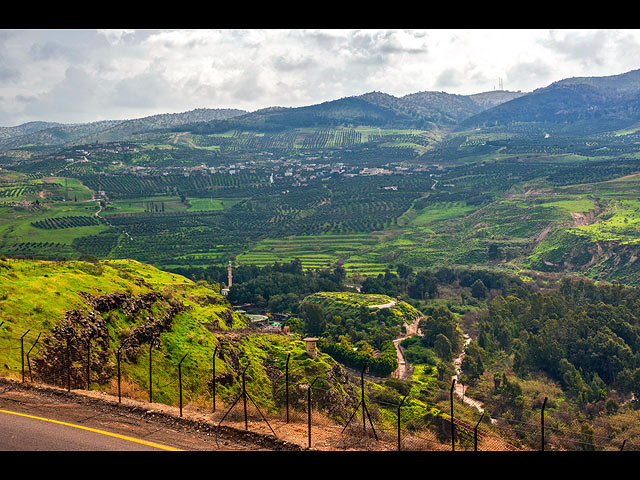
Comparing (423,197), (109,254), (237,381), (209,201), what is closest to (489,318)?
(237,381)

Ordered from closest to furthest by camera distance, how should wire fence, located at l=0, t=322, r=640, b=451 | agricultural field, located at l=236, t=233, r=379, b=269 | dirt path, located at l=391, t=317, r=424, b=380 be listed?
wire fence, located at l=0, t=322, r=640, b=451 < dirt path, located at l=391, t=317, r=424, b=380 < agricultural field, located at l=236, t=233, r=379, b=269

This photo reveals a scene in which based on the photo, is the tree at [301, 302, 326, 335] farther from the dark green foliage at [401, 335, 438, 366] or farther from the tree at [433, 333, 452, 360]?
the tree at [433, 333, 452, 360]

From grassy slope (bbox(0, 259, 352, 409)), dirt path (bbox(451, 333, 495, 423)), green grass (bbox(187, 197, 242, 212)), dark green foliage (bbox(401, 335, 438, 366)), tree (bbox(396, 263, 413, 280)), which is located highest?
green grass (bbox(187, 197, 242, 212))

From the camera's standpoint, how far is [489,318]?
65.7 meters

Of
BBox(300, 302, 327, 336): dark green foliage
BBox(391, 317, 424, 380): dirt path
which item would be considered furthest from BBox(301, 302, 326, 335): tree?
BBox(391, 317, 424, 380): dirt path

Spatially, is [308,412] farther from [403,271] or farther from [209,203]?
[209,203]

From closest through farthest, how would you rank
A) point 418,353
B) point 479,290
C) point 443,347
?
point 418,353
point 443,347
point 479,290

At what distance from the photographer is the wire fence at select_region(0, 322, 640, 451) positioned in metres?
13.5

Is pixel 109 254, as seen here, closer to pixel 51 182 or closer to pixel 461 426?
pixel 51 182

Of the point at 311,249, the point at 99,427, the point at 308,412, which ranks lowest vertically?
the point at 311,249

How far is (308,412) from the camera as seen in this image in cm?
1427

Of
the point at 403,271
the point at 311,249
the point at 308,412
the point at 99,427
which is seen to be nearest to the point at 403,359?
the point at 403,271

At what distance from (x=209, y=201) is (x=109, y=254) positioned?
6056 centimetres

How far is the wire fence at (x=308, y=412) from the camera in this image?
13.5 meters
